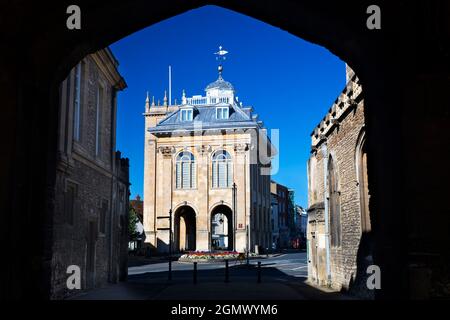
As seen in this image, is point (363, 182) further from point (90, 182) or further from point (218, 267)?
point (218, 267)

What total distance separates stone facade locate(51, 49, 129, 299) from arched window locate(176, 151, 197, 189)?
27.5 m

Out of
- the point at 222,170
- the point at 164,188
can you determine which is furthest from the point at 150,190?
the point at 222,170

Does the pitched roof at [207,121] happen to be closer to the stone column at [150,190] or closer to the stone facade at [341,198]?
the stone column at [150,190]

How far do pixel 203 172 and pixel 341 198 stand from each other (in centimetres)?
3391

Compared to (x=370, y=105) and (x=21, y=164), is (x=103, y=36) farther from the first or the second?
(x=370, y=105)

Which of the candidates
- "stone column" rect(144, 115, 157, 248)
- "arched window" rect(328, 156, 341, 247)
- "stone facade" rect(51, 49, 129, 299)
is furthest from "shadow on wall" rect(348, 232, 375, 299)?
"stone column" rect(144, 115, 157, 248)

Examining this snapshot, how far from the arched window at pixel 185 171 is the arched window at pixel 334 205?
32869 mm

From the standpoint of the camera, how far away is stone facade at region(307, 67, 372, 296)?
12.5 m

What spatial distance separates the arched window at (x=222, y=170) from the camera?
48.1 metres

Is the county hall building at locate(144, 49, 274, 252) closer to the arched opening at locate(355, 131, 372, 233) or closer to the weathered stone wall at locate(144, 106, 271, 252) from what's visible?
the weathered stone wall at locate(144, 106, 271, 252)

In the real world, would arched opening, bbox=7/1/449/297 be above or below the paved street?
above
